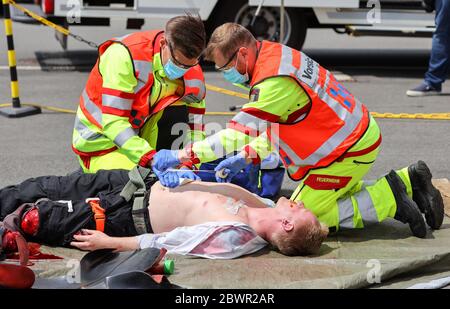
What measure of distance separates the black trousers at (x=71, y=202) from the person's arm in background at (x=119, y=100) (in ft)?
0.59

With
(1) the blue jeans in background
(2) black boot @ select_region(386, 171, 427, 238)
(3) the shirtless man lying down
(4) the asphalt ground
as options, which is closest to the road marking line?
(4) the asphalt ground

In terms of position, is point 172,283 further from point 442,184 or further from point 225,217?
point 442,184

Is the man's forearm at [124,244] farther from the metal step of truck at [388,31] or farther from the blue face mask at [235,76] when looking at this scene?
the metal step of truck at [388,31]

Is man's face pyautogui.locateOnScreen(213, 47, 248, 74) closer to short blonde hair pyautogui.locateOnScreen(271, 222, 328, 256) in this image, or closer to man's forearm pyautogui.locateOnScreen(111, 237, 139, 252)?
short blonde hair pyautogui.locateOnScreen(271, 222, 328, 256)

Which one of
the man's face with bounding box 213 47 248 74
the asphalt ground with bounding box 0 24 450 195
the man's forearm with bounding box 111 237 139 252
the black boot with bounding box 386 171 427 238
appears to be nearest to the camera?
the man's forearm with bounding box 111 237 139 252

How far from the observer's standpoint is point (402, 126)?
741 cm

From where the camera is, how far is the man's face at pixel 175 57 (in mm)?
4484

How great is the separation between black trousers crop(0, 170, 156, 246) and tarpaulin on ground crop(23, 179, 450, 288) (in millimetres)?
113

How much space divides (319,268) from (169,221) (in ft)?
2.64

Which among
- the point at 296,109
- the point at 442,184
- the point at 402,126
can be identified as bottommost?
the point at 402,126

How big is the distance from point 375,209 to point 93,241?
1558 millimetres

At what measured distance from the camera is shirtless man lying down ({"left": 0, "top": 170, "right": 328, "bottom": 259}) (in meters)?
4.02

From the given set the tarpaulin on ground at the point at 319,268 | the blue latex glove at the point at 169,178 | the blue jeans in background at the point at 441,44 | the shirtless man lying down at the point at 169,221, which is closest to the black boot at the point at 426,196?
the tarpaulin on ground at the point at 319,268
